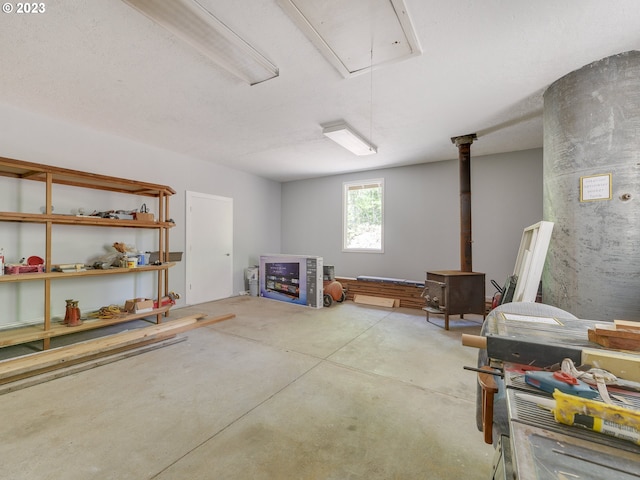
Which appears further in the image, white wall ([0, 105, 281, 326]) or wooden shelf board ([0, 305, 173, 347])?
white wall ([0, 105, 281, 326])

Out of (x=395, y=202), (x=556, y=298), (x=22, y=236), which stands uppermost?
(x=395, y=202)

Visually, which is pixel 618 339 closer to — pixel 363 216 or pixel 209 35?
pixel 209 35

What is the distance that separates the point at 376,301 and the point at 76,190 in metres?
5.17

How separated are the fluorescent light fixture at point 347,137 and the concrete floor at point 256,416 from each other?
8.89ft

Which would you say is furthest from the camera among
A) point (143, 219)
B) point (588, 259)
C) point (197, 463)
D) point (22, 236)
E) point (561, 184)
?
point (143, 219)

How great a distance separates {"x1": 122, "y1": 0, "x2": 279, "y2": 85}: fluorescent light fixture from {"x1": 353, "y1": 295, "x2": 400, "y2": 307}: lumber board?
4.31 meters

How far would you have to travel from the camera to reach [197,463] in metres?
1.56

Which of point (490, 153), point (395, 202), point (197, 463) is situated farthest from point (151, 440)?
point (490, 153)

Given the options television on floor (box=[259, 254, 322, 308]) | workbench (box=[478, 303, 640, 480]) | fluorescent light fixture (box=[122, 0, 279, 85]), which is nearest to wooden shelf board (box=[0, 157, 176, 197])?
fluorescent light fixture (box=[122, 0, 279, 85])

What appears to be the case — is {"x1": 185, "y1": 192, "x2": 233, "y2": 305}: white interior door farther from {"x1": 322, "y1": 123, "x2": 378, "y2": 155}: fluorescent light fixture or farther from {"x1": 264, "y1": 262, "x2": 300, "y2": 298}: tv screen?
{"x1": 322, "y1": 123, "x2": 378, "y2": 155}: fluorescent light fixture

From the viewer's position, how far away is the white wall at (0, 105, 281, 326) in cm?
326

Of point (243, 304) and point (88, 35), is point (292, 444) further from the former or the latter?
point (243, 304)

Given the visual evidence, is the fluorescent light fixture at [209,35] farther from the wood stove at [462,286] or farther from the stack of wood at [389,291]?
the stack of wood at [389,291]

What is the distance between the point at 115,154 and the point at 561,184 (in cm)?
567
